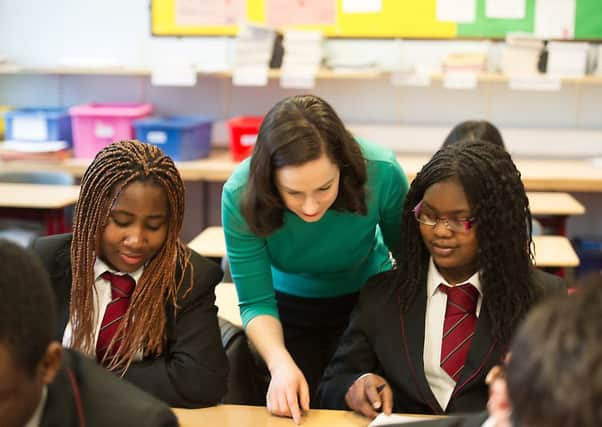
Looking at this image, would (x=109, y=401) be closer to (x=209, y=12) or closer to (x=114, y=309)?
(x=114, y=309)

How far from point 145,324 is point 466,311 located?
0.64 metres

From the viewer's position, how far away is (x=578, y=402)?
0.72 metres

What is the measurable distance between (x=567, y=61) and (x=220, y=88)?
6.31 ft

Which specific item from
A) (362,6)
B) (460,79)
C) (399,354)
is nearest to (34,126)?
(362,6)

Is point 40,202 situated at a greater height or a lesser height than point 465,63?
lesser

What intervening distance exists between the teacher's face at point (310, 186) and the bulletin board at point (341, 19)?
116 inches

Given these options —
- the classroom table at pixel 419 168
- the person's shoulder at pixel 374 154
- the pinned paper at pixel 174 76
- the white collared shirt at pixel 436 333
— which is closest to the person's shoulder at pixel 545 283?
the white collared shirt at pixel 436 333

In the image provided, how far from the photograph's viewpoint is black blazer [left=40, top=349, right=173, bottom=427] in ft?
3.61

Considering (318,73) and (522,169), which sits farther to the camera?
(318,73)

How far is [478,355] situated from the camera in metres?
1.63

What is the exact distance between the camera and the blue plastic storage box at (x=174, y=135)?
14.1 feet

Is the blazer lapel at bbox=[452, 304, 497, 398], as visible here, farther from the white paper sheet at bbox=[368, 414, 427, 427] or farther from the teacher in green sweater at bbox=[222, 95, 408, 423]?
the teacher in green sweater at bbox=[222, 95, 408, 423]

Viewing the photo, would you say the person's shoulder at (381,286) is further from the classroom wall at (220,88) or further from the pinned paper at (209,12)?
the pinned paper at (209,12)

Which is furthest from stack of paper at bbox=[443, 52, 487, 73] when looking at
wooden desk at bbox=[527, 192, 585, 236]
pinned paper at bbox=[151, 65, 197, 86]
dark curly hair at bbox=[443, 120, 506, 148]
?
dark curly hair at bbox=[443, 120, 506, 148]
